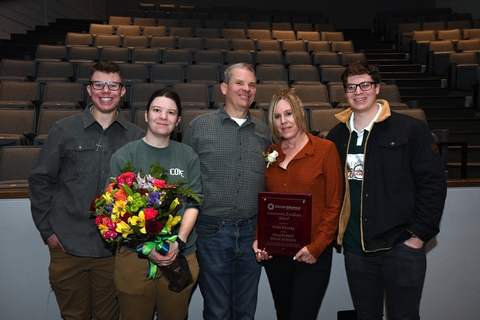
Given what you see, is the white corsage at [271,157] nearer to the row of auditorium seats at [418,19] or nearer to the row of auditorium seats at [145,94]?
the row of auditorium seats at [145,94]

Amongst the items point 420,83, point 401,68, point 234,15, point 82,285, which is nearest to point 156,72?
point 82,285

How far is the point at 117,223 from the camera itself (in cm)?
137

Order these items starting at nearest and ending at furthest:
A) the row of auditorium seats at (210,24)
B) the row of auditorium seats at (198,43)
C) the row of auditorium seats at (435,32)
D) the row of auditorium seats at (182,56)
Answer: the row of auditorium seats at (182,56), the row of auditorium seats at (198,43), the row of auditorium seats at (435,32), the row of auditorium seats at (210,24)

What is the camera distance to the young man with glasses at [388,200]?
1600 millimetres

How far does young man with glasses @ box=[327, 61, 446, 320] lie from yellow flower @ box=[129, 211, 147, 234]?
2.80ft

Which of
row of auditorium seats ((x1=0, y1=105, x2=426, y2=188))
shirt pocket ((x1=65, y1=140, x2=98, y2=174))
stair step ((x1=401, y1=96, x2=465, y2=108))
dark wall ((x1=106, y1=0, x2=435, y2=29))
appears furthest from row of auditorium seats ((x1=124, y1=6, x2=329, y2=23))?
shirt pocket ((x1=65, y1=140, x2=98, y2=174))

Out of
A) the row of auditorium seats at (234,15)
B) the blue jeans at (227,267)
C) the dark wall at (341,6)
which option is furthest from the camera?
the dark wall at (341,6)

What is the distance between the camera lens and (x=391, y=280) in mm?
1643

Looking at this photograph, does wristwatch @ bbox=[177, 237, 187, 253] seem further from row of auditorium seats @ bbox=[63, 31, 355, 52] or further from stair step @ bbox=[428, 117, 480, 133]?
row of auditorium seats @ bbox=[63, 31, 355, 52]

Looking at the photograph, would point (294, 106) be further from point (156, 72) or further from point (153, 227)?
point (156, 72)

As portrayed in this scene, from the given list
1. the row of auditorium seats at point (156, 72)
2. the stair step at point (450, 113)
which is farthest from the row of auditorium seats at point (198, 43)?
the stair step at point (450, 113)

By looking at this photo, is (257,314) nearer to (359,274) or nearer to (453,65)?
(359,274)

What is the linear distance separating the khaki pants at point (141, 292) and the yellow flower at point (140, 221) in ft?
0.91

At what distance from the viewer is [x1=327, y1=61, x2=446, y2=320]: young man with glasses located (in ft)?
5.25
